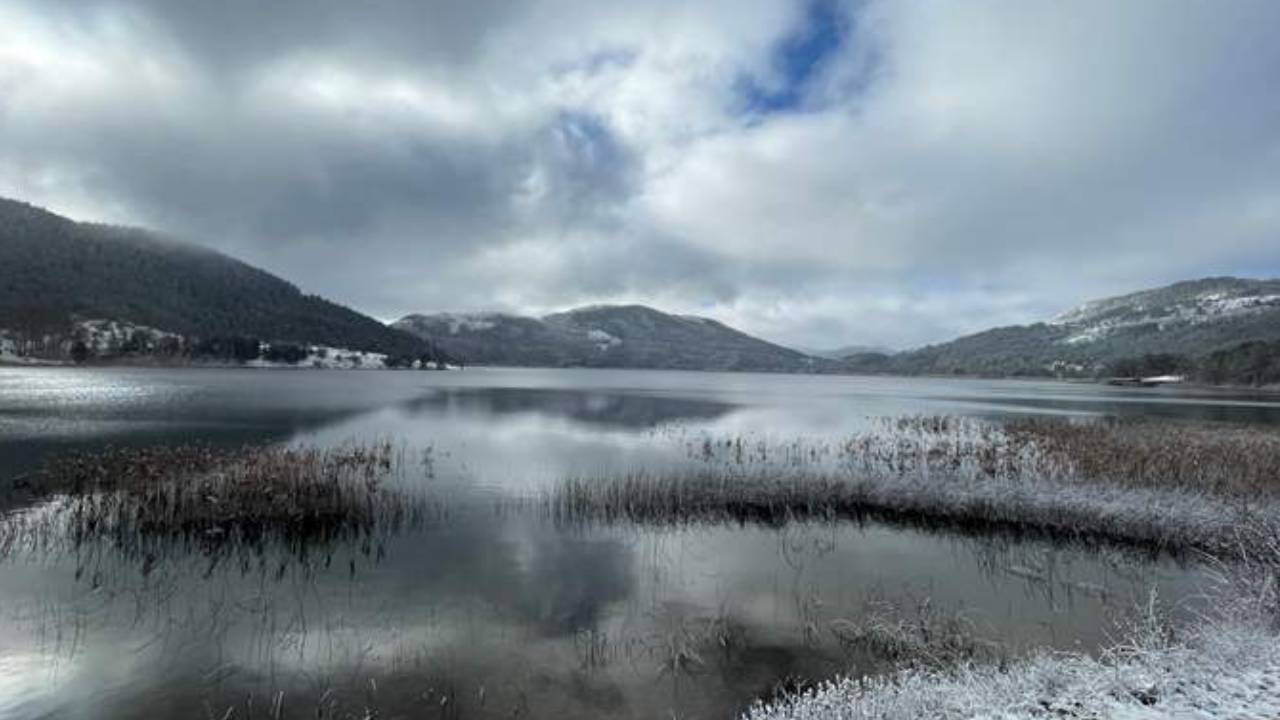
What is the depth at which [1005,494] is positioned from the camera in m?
23.4

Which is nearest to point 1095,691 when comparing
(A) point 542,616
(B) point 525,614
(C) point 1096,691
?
(C) point 1096,691

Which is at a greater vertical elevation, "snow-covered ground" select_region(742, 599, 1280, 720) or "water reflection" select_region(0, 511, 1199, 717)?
"snow-covered ground" select_region(742, 599, 1280, 720)

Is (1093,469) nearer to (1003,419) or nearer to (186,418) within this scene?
(1003,419)

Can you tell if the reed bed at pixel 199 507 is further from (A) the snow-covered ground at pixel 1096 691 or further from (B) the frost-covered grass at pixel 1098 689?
(A) the snow-covered ground at pixel 1096 691

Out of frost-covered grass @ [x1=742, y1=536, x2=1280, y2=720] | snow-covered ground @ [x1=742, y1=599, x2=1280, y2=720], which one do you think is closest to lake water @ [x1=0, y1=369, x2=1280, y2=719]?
frost-covered grass @ [x1=742, y1=536, x2=1280, y2=720]

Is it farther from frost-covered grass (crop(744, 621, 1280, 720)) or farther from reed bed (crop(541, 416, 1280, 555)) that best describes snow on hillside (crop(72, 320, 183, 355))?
frost-covered grass (crop(744, 621, 1280, 720))

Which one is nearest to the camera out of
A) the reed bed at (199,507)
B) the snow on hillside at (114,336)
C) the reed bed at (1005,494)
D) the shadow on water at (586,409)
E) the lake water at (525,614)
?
the lake water at (525,614)

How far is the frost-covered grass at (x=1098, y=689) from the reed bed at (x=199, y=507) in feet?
48.9

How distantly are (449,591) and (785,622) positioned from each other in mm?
8034

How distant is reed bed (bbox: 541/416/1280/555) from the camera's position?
2048 centimetres

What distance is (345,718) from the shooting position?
958 centimetres

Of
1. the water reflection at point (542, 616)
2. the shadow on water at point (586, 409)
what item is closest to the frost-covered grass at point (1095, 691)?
the water reflection at point (542, 616)

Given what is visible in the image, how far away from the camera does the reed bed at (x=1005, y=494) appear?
20484mm

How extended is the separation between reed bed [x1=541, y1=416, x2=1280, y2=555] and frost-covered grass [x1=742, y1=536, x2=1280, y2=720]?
10.9 meters
